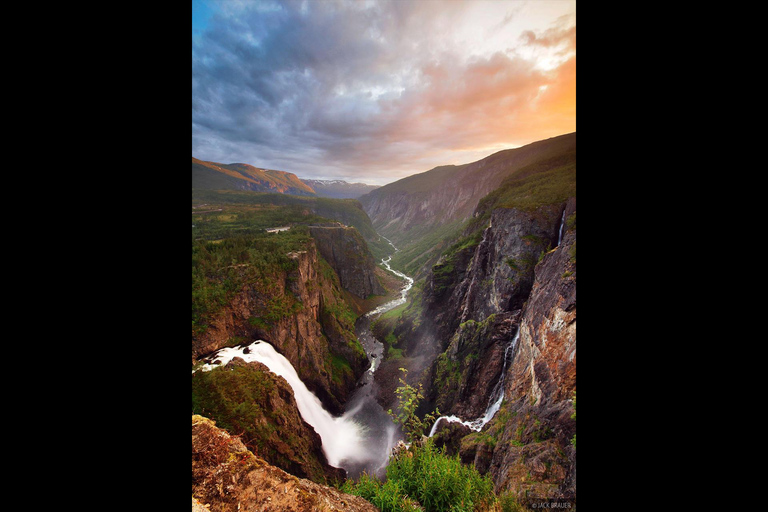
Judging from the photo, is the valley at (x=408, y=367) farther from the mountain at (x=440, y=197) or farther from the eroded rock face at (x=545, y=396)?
the mountain at (x=440, y=197)

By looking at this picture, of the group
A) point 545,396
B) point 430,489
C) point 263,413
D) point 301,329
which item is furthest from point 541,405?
point 301,329

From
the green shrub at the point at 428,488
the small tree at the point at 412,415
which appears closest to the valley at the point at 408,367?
the green shrub at the point at 428,488

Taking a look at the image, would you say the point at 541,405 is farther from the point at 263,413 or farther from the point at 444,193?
the point at 444,193

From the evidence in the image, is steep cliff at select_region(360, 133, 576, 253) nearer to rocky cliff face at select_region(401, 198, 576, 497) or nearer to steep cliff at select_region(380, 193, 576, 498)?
steep cliff at select_region(380, 193, 576, 498)
